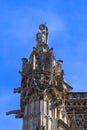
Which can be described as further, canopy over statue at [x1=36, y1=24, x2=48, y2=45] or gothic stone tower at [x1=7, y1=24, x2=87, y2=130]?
canopy over statue at [x1=36, y1=24, x2=48, y2=45]

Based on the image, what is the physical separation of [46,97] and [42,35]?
14.7 feet

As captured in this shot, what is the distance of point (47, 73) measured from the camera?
1258 inches

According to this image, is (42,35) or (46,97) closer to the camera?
(46,97)

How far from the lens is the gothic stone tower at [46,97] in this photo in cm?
3064

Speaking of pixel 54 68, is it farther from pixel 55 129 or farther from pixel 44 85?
pixel 55 129

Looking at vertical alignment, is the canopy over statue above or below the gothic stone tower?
above

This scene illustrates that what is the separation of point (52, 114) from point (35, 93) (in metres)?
1.34

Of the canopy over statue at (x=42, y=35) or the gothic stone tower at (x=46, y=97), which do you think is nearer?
the gothic stone tower at (x=46, y=97)

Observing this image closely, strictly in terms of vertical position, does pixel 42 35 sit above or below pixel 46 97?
above

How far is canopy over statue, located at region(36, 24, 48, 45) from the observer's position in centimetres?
3398

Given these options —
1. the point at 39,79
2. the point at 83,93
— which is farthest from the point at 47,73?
the point at 83,93

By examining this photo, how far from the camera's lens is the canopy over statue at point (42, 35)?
33981 mm

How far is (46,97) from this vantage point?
31.2 metres

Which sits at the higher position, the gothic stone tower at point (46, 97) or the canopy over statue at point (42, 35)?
the canopy over statue at point (42, 35)
